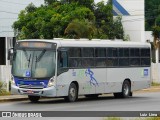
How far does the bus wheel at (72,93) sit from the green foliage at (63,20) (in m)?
15.7

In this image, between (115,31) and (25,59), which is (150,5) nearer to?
(115,31)

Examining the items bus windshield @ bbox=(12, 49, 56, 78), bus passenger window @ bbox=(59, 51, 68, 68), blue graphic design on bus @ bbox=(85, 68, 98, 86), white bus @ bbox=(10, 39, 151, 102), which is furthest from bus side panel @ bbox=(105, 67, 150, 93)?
bus windshield @ bbox=(12, 49, 56, 78)

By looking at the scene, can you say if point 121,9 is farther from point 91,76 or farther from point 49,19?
point 91,76

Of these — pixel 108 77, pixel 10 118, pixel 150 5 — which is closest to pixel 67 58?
pixel 108 77

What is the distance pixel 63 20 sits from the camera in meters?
49.5

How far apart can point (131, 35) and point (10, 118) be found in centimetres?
4838

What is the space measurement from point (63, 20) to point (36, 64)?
21.4 meters

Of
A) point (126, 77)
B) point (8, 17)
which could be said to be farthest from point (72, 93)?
point (8, 17)

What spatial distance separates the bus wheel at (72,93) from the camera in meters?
29.4

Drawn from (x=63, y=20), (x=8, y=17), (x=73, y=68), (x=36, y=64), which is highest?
(x=8, y=17)

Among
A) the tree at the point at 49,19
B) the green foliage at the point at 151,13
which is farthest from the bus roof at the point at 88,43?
the green foliage at the point at 151,13

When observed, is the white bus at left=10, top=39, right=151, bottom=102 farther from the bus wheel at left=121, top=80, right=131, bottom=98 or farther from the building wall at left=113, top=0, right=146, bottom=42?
the building wall at left=113, top=0, right=146, bottom=42

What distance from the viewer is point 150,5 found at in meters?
112

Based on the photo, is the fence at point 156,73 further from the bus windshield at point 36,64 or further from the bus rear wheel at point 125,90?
the bus windshield at point 36,64
